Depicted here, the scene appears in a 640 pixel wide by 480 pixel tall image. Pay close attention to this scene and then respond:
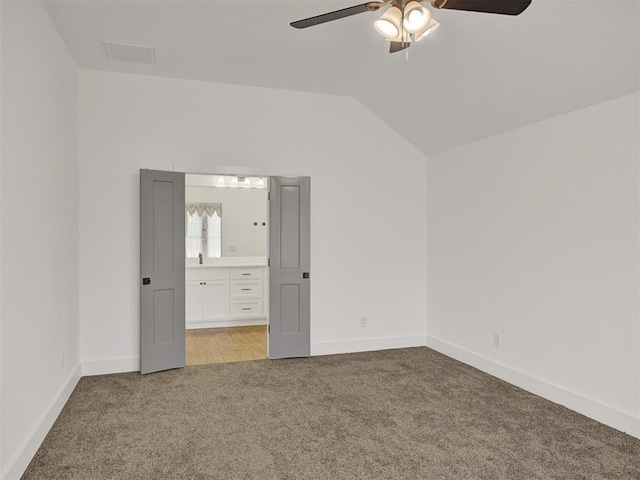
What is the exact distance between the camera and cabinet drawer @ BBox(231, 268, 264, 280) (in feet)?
21.3

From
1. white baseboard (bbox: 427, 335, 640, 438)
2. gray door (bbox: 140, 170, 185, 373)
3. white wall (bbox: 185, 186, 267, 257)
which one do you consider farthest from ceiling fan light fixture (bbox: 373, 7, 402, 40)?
white wall (bbox: 185, 186, 267, 257)

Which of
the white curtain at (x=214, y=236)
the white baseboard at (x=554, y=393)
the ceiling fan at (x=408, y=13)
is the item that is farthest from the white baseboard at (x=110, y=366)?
the ceiling fan at (x=408, y=13)

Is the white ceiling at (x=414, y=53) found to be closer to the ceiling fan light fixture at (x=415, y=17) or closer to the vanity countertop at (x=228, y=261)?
the ceiling fan light fixture at (x=415, y=17)

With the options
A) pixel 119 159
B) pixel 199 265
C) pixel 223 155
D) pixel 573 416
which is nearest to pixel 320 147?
pixel 223 155

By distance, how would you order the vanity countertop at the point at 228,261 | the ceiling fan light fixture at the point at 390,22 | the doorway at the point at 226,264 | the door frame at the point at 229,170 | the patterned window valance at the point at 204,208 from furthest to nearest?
the patterned window valance at the point at 204,208
the vanity countertop at the point at 228,261
the doorway at the point at 226,264
the door frame at the point at 229,170
the ceiling fan light fixture at the point at 390,22

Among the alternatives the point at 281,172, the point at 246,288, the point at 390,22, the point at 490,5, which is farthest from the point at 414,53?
the point at 246,288

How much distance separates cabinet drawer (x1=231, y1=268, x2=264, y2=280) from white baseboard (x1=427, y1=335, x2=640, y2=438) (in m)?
2.87

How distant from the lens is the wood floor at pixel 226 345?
16.2ft

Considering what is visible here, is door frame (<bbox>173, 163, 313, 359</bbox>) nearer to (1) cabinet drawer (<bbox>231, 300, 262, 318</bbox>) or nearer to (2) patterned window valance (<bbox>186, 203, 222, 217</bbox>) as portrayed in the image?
(1) cabinet drawer (<bbox>231, 300, 262, 318</bbox>)

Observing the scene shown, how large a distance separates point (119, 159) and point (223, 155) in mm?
1039

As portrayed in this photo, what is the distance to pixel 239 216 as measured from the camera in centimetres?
718

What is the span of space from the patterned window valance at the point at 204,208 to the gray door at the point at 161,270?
2.44m

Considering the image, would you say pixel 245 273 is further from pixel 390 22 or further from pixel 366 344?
pixel 390 22

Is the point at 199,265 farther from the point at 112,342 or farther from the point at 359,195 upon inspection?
the point at 359,195
